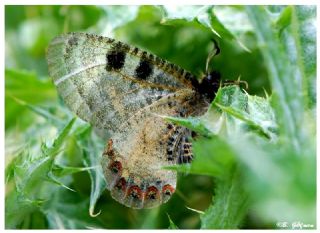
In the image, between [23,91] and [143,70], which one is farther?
[23,91]

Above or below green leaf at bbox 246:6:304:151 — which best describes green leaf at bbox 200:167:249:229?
below

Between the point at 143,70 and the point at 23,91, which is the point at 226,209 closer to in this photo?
the point at 143,70

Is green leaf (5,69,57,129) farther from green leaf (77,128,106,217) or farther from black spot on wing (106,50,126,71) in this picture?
black spot on wing (106,50,126,71)

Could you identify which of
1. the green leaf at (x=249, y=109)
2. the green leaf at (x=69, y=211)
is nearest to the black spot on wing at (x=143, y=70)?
the green leaf at (x=249, y=109)

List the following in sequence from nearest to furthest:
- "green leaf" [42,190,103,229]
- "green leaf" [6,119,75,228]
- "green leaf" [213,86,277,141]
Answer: "green leaf" [213,86,277,141]
"green leaf" [6,119,75,228]
"green leaf" [42,190,103,229]

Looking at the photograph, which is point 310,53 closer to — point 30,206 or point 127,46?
point 127,46

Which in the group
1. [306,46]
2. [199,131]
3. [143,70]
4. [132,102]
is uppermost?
[306,46]

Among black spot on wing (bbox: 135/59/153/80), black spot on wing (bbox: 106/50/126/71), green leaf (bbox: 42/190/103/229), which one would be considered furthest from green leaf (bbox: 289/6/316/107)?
green leaf (bbox: 42/190/103/229)

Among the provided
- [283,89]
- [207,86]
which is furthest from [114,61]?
[283,89]
